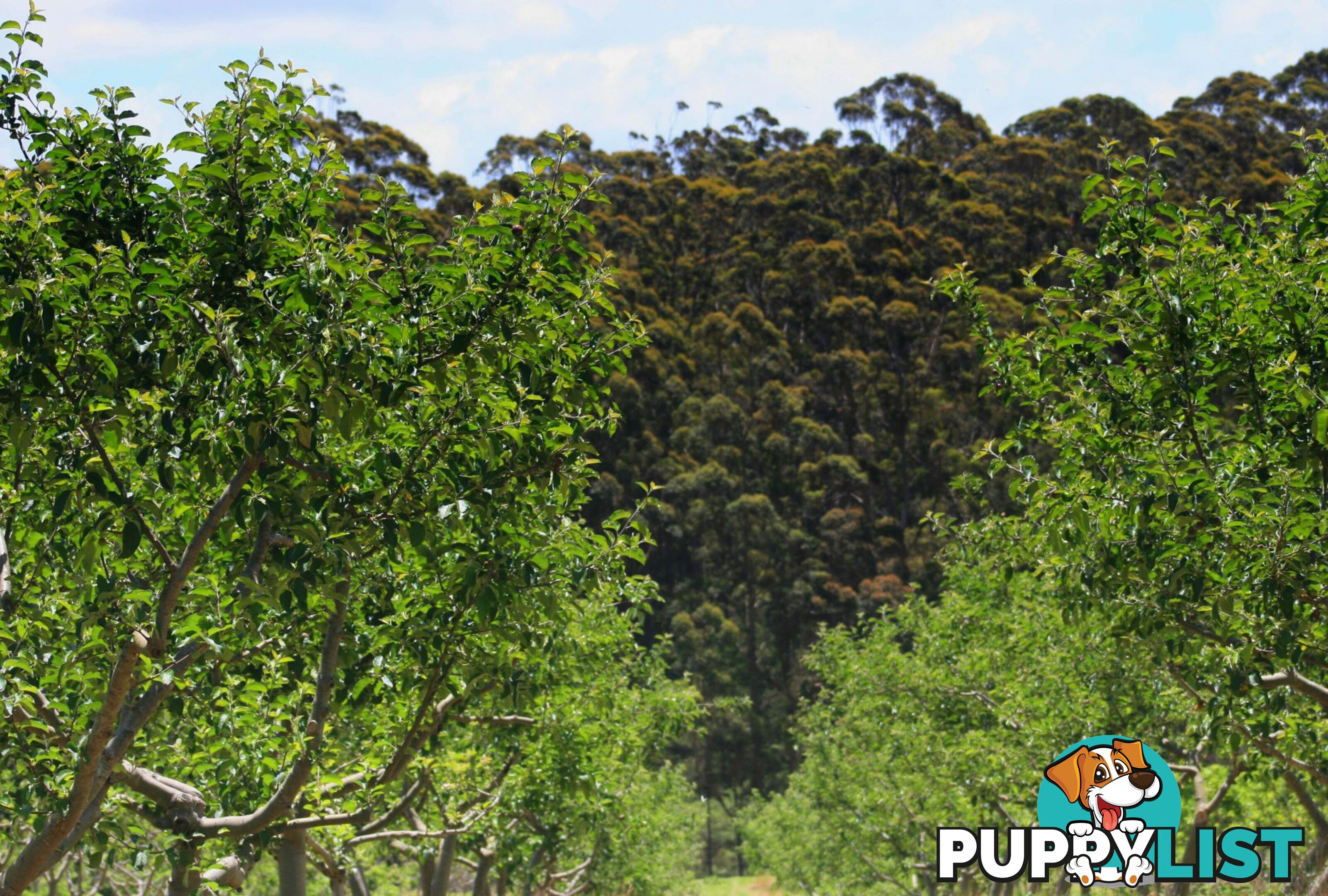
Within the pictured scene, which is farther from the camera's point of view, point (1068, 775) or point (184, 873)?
point (1068, 775)

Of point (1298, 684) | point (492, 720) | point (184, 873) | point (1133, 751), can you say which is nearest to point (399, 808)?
point (184, 873)

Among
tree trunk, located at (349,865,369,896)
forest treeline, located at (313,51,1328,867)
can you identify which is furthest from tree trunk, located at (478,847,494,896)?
forest treeline, located at (313,51,1328,867)

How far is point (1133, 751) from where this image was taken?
9734 mm

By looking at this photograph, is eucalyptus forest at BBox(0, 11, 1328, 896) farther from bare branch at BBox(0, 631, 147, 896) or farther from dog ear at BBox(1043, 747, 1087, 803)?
dog ear at BBox(1043, 747, 1087, 803)

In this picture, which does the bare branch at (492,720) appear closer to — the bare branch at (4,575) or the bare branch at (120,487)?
the bare branch at (4,575)

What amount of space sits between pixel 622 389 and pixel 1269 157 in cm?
4286

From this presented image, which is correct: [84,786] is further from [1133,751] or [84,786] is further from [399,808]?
[1133,751]

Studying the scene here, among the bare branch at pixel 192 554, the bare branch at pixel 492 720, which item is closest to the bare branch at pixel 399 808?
the bare branch at pixel 492 720

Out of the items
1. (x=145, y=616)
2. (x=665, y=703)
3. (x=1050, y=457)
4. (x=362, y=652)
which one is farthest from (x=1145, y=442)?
(x=1050, y=457)

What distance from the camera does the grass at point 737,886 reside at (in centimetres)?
4478

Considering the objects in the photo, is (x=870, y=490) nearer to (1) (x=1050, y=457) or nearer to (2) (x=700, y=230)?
(1) (x=1050, y=457)

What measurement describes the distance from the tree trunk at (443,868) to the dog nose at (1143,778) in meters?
8.88

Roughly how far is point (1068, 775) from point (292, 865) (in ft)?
18.3

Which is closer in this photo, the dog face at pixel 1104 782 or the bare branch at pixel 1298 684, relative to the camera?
the bare branch at pixel 1298 684
